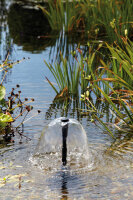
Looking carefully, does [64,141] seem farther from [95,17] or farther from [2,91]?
[95,17]

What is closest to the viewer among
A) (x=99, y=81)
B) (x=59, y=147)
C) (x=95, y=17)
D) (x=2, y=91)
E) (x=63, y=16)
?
(x=59, y=147)

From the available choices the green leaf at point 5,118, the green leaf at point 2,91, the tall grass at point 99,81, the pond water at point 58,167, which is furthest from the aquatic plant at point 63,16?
the green leaf at point 5,118

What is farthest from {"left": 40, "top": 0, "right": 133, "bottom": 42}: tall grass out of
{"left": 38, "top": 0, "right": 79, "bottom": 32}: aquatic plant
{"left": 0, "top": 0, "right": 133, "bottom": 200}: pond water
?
{"left": 0, "top": 0, "right": 133, "bottom": 200}: pond water

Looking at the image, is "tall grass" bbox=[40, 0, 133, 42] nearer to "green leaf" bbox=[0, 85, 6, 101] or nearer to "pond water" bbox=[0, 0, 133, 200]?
"pond water" bbox=[0, 0, 133, 200]

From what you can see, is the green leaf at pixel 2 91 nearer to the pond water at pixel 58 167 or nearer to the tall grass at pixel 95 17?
the pond water at pixel 58 167

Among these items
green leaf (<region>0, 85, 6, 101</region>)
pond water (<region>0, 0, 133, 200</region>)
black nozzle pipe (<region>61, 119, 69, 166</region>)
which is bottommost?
pond water (<region>0, 0, 133, 200</region>)

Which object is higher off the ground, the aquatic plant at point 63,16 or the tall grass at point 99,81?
the aquatic plant at point 63,16

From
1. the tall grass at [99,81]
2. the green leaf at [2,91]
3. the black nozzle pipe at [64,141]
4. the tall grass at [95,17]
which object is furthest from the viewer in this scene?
the tall grass at [95,17]

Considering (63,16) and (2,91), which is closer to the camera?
(2,91)

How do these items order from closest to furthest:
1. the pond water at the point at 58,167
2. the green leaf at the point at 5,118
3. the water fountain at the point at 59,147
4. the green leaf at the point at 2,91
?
the pond water at the point at 58,167
the water fountain at the point at 59,147
the green leaf at the point at 5,118
the green leaf at the point at 2,91

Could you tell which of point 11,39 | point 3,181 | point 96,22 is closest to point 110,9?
point 96,22

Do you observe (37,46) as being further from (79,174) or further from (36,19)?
(79,174)

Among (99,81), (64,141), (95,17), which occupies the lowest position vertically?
(64,141)

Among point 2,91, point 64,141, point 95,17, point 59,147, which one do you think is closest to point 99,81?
point 2,91
